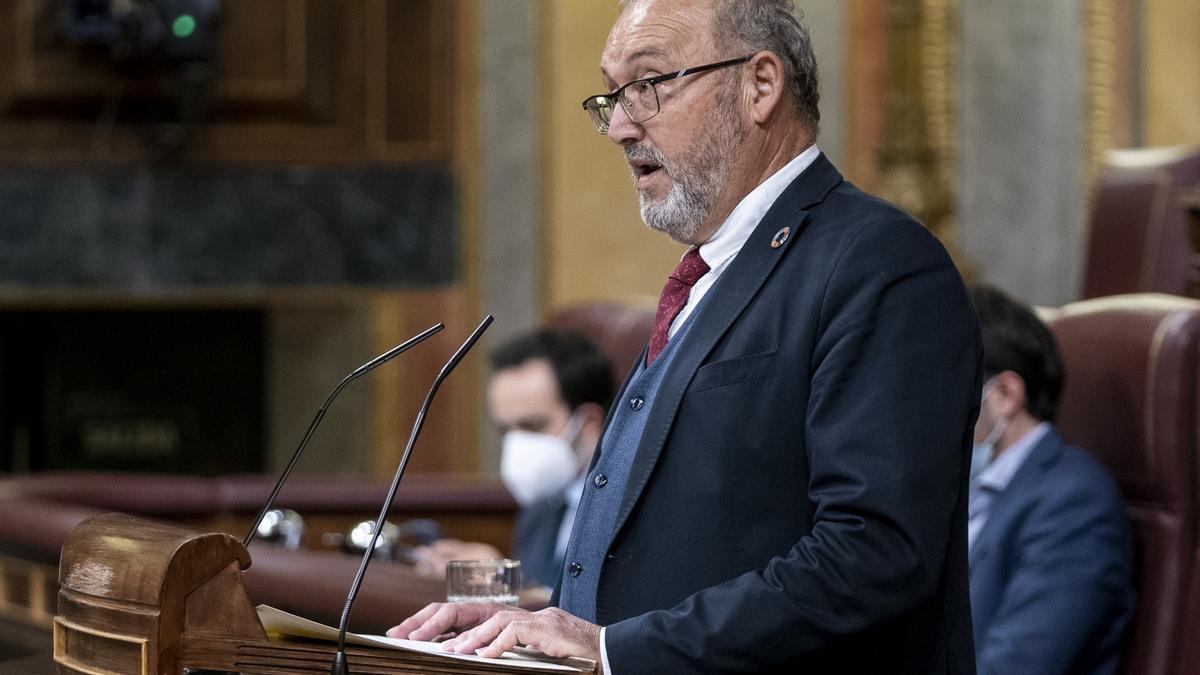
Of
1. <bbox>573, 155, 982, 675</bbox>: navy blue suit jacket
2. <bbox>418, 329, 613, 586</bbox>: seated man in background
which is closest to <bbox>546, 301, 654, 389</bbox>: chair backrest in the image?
<bbox>418, 329, 613, 586</bbox>: seated man in background

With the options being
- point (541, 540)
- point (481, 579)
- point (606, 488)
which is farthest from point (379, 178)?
point (606, 488)

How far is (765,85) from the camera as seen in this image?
5.75 ft

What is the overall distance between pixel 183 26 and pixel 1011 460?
358 centimetres

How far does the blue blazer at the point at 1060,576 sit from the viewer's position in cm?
256

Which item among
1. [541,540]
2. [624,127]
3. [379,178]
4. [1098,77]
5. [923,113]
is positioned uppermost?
[1098,77]

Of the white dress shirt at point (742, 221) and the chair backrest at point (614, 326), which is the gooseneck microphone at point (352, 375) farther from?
the chair backrest at point (614, 326)


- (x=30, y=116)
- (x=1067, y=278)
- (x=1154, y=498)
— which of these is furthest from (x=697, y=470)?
(x=30, y=116)

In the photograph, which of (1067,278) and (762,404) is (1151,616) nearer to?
(762,404)

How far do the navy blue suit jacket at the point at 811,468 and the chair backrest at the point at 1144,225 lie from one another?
1.92 m

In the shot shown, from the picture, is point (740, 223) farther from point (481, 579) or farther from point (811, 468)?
point (481, 579)

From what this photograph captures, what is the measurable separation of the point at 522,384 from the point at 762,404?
245 cm

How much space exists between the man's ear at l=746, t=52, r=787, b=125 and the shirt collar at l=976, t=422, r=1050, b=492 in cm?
121

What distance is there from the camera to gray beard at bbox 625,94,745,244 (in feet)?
5.74

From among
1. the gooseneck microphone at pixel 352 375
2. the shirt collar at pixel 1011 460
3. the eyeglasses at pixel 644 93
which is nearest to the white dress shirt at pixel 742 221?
the eyeglasses at pixel 644 93
